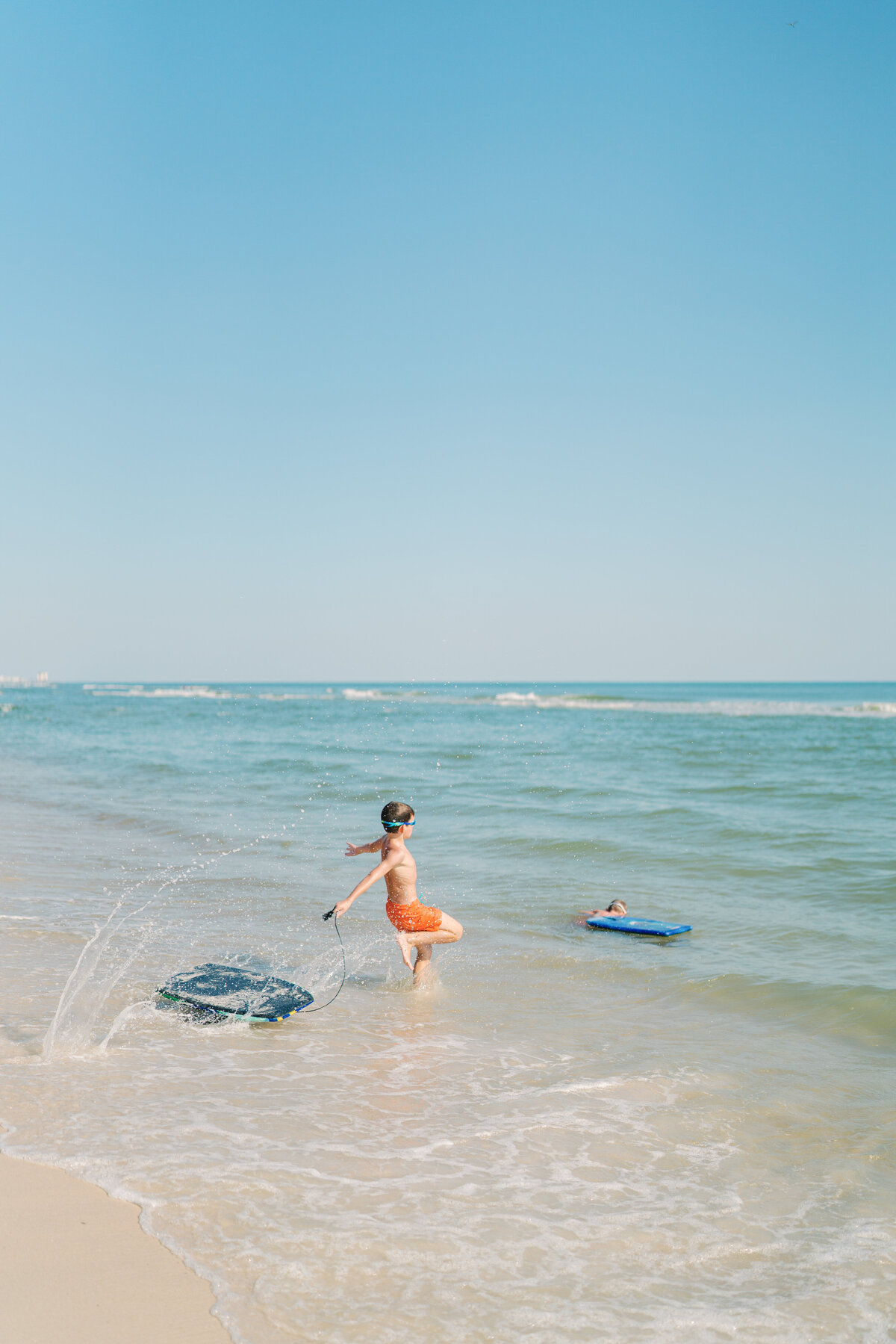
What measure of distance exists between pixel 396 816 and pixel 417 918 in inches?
34.3

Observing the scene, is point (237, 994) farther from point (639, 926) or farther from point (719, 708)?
point (719, 708)

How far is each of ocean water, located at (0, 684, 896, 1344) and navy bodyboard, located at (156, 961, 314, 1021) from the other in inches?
6.2

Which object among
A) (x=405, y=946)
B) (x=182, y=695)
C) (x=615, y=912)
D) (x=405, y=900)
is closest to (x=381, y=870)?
(x=405, y=900)

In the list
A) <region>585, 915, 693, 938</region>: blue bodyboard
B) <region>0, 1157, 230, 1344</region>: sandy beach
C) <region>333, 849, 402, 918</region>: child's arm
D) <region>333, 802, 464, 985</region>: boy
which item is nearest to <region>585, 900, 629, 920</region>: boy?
<region>585, 915, 693, 938</region>: blue bodyboard

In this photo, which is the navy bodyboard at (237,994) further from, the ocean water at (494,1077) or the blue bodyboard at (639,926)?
the blue bodyboard at (639,926)

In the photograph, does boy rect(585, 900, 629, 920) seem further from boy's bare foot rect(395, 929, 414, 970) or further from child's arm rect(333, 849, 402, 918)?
child's arm rect(333, 849, 402, 918)

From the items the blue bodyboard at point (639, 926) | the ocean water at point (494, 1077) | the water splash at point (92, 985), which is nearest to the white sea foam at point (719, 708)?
the ocean water at point (494, 1077)

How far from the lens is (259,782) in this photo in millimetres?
22609

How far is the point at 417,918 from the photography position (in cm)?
786

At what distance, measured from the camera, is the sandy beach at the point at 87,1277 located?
125 inches

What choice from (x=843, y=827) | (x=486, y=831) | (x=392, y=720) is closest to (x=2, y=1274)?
(x=486, y=831)

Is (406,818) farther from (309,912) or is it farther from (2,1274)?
(2,1274)

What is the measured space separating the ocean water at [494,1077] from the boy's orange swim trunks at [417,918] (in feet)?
1.64

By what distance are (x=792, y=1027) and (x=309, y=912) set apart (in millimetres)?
5268
